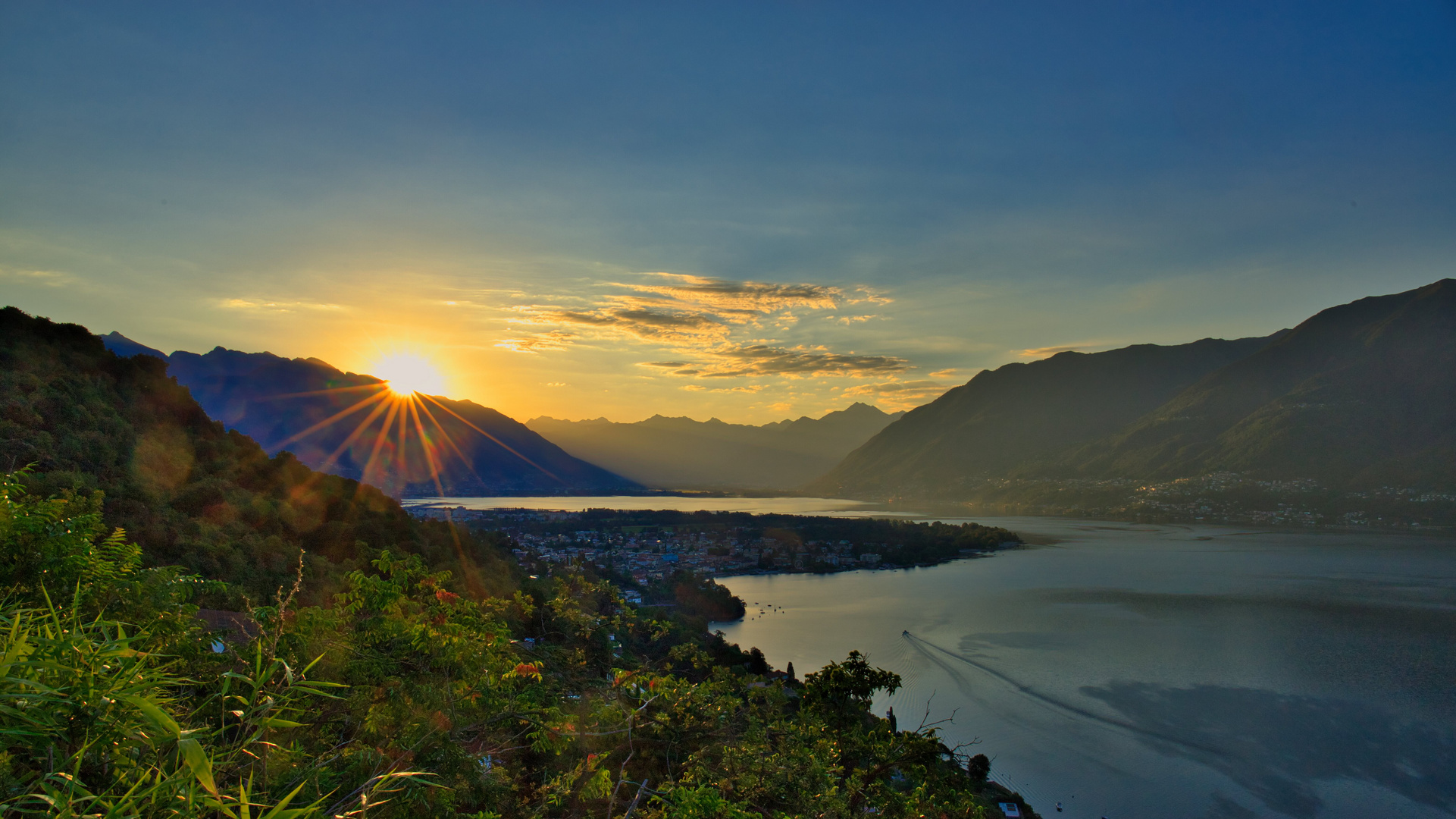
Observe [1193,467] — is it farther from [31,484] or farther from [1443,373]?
[31,484]

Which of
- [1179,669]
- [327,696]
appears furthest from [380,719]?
[1179,669]

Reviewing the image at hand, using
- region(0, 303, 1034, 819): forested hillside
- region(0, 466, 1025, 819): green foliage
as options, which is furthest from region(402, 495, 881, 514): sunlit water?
region(0, 466, 1025, 819): green foliage

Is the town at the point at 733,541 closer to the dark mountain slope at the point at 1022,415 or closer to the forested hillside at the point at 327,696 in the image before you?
the forested hillside at the point at 327,696

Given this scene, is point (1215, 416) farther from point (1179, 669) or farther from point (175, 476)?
point (175, 476)

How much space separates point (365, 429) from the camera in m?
112

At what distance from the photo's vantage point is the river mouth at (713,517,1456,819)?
17000mm

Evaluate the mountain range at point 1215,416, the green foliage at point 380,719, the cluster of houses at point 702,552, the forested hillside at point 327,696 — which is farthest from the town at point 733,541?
the mountain range at point 1215,416

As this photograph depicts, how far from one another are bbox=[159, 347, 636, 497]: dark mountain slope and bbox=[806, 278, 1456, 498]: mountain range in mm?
75931

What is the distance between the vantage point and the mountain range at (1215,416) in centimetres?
7969

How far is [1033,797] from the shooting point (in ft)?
52.7

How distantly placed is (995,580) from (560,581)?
45.5 m

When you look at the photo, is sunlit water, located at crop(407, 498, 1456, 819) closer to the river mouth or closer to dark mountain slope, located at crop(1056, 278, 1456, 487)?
the river mouth

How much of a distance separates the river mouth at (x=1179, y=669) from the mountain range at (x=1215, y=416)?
35562 mm

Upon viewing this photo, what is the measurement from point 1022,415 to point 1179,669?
143270mm
